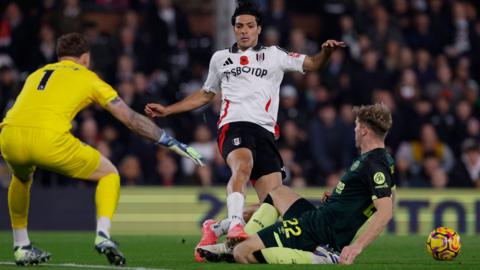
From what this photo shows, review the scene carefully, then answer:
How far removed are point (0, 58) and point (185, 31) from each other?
346cm

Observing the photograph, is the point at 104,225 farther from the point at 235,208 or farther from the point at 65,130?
the point at 235,208

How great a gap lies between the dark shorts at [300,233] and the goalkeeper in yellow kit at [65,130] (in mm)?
1040

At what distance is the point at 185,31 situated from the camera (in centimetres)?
2109

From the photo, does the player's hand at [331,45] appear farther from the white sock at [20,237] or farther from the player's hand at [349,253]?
the white sock at [20,237]

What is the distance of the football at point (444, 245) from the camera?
10717 mm

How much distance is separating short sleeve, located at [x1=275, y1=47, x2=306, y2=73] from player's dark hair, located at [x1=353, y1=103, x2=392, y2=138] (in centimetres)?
187

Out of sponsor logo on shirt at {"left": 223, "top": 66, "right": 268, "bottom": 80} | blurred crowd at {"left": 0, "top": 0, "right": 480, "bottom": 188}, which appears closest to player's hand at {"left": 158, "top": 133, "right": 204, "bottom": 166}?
sponsor logo on shirt at {"left": 223, "top": 66, "right": 268, "bottom": 80}

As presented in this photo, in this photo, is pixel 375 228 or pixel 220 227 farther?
pixel 220 227

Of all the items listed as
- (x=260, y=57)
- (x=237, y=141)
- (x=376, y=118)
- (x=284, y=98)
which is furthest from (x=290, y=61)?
(x=284, y=98)

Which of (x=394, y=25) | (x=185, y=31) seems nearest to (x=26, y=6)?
(x=185, y=31)

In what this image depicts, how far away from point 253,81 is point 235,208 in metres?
1.51

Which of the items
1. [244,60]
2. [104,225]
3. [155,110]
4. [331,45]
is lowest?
[104,225]

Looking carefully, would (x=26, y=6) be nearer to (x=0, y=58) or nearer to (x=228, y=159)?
(x=0, y=58)

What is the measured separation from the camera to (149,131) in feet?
30.7
